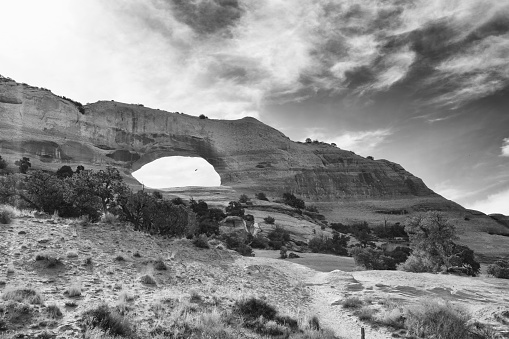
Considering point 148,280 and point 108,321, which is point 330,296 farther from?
point 108,321

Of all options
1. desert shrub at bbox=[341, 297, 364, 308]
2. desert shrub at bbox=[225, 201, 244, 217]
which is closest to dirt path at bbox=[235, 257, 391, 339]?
desert shrub at bbox=[341, 297, 364, 308]

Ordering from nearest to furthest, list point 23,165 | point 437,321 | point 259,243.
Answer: point 437,321, point 259,243, point 23,165

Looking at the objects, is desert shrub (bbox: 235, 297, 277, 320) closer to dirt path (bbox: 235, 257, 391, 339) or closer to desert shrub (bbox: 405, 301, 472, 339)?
dirt path (bbox: 235, 257, 391, 339)

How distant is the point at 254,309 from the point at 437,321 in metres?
6.41

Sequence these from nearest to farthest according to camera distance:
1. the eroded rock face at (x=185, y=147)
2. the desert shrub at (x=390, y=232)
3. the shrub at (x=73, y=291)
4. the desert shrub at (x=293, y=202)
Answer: the shrub at (x=73, y=291)
the desert shrub at (x=390, y=232)
the eroded rock face at (x=185, y=147)
the desert shrub at (x=293, y=202)

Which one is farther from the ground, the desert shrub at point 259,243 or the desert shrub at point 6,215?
the desert shrub at point 6,215

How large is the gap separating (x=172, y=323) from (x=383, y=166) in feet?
377

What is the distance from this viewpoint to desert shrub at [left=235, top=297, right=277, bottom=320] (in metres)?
12.4

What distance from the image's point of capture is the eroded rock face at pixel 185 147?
3024 inches

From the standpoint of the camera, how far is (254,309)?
12.8 metres

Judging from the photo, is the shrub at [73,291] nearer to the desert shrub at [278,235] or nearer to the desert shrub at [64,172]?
the desert shrub at [278,235]

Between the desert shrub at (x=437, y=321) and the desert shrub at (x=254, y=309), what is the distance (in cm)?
488

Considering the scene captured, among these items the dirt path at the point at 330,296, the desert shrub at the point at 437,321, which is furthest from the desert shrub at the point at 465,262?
the desert shrub at the point at 437,321

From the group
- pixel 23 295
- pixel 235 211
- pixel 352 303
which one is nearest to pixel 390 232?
pixel 235 211
